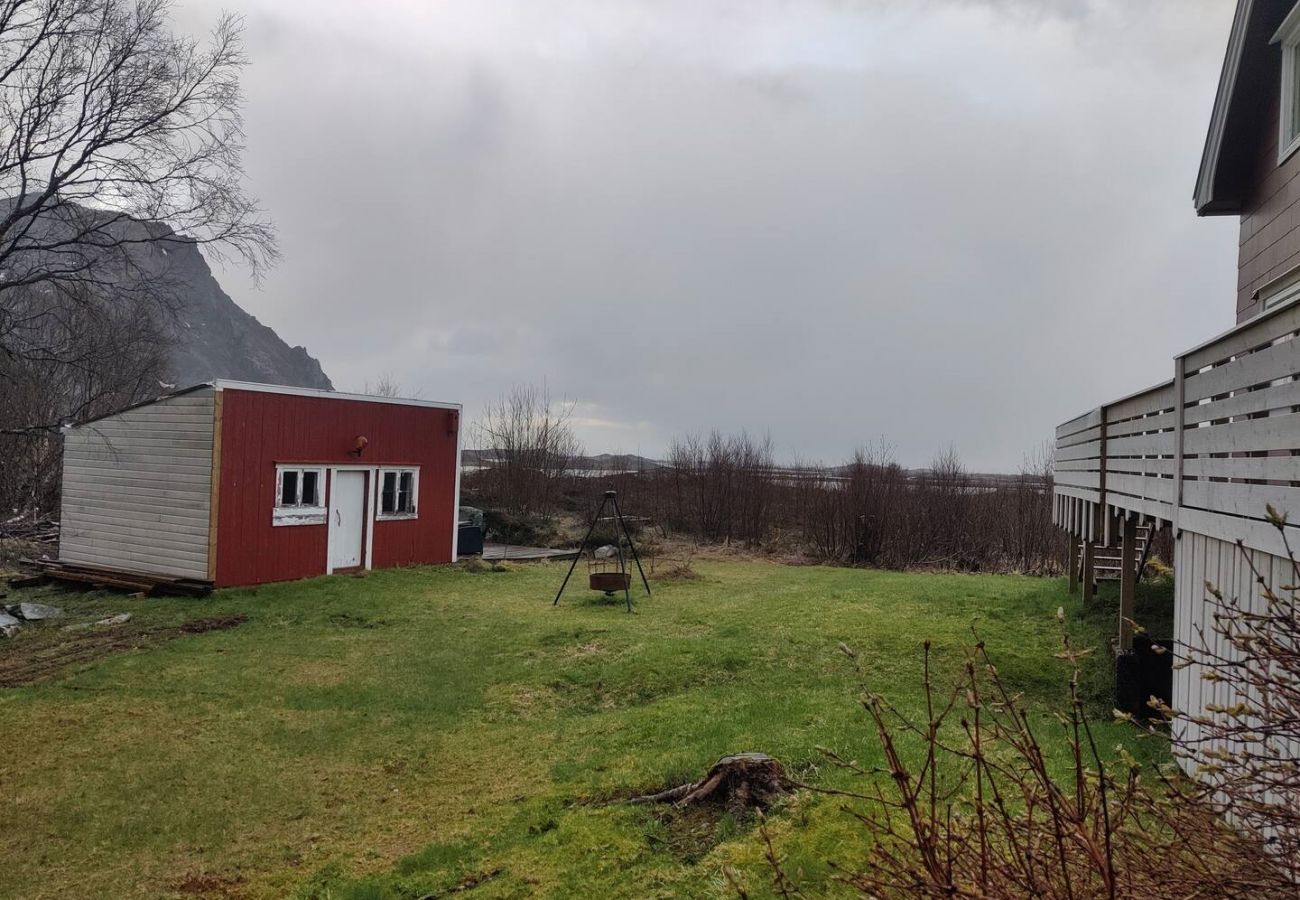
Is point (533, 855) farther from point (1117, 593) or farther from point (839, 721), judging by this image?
point (1117, 593)

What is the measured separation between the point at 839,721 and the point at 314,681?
601 centimetres

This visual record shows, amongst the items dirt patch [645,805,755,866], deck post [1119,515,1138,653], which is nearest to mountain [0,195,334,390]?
dirt patch [645,805,755,866]

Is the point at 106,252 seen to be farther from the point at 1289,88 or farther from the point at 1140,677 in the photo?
the point at 1289,88

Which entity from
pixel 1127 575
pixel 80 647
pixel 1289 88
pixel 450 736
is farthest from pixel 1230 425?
pixel 80 647

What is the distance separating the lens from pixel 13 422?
2448 cm

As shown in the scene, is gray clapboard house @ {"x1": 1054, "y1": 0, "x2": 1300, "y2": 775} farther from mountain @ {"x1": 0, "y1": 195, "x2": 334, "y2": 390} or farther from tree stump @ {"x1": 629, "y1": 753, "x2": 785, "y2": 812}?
mountain @ {"x1": 0, "y1": 195, "x2": 334, "y2": 390}

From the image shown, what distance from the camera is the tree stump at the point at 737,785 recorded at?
4.95 m

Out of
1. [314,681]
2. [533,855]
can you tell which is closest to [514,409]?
[314,681]

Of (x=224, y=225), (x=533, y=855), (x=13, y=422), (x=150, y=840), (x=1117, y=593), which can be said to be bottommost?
(x=150, y=840)

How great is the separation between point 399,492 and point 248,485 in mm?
3458

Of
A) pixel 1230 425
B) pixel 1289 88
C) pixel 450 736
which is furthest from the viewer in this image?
pixel 450 736

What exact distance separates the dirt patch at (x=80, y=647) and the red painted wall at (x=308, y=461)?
89.8 inches

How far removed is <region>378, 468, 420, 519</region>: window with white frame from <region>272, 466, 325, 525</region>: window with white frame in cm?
149

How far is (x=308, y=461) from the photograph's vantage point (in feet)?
49.8
